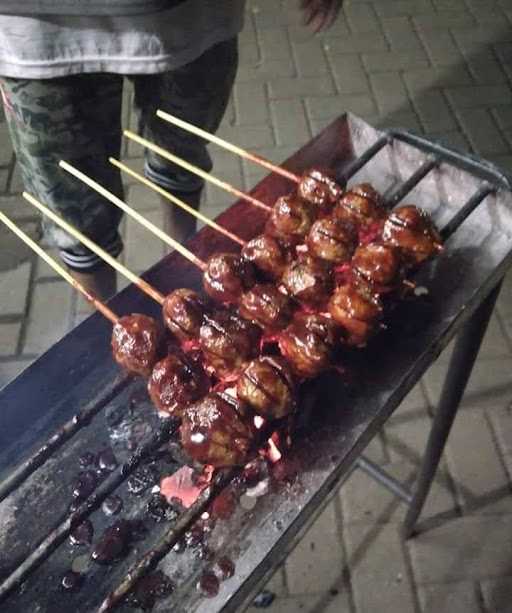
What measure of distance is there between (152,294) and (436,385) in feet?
6.36

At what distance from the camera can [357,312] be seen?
5.70 ft

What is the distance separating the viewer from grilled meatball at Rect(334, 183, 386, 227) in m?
1.97

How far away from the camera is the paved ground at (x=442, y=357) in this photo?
2.69 m

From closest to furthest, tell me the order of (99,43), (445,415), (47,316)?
(99,43) < (445,415) < (47,316)

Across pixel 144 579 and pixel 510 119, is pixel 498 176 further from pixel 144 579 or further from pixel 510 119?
pixel 510 119

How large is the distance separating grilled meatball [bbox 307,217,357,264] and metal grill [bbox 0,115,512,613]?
8.7 inches

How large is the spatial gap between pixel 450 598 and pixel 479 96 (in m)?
3.75

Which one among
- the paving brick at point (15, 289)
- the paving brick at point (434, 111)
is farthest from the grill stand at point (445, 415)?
the paving brick at point (434, 111)

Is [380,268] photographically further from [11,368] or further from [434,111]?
[434,111]

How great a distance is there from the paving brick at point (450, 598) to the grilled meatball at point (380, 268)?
4.69 feet

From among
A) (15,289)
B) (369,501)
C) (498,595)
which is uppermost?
(15,289)

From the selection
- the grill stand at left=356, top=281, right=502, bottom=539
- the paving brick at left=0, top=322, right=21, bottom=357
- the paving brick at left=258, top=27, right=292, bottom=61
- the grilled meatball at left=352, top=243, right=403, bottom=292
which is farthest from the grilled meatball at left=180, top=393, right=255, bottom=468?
the paving brick at left=258, top=27, right=292, bottom=61

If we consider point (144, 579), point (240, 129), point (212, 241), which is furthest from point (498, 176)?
point (240, 129)

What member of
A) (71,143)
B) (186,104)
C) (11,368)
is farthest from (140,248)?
(71,143)
